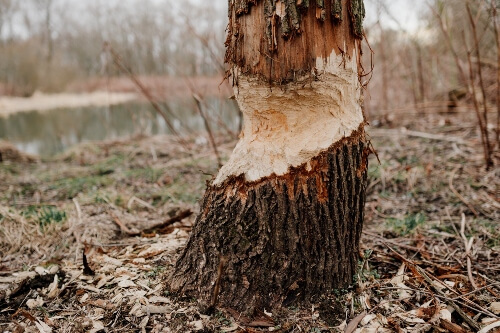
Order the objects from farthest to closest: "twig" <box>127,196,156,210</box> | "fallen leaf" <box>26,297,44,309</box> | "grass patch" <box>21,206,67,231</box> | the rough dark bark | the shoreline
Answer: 1. the shoreline
2. "twig" <box>127,196,156,210</box>
3. "grass patch" <box>21,206,67,231</box>
4. "fallen leaf" <box>26,297,44,309</box>
5. the rough dark bark

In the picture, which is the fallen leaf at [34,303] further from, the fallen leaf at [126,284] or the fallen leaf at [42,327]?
the fallen leaf at [126,284]

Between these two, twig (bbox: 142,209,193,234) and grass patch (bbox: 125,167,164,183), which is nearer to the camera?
twig (bbox: 142,209,193,234)

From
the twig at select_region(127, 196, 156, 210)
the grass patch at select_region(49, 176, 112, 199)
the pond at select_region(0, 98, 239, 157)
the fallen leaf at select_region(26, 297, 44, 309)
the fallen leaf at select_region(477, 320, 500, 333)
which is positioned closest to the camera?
the fallen leaf at select_region(477, 320, 500, 333)

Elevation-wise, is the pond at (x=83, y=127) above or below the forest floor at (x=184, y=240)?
above

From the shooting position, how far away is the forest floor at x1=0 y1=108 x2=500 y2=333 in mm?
1555

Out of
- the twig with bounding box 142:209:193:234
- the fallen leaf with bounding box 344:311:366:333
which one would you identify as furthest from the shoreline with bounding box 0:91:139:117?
the fallen leaf with bounding box 344:311:366:333

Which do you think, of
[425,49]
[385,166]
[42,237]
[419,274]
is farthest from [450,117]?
[42,237]

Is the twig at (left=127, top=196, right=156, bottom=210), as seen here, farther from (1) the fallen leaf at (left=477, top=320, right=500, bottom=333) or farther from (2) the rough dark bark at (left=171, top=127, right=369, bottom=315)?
(1) the fallen leaf at (left=477, top=320, right=500, bottom=333)

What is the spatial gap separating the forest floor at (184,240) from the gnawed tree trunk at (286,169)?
15 cm

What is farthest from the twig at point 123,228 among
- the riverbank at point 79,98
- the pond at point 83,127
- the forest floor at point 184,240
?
the riverbank at point 79,98

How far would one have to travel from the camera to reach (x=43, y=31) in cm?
3578

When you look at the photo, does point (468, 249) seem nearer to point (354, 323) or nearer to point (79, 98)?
point (354, 323)

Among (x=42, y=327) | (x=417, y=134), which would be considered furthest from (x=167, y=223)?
(x=417, y=134)

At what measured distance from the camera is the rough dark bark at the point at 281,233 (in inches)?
60.1
